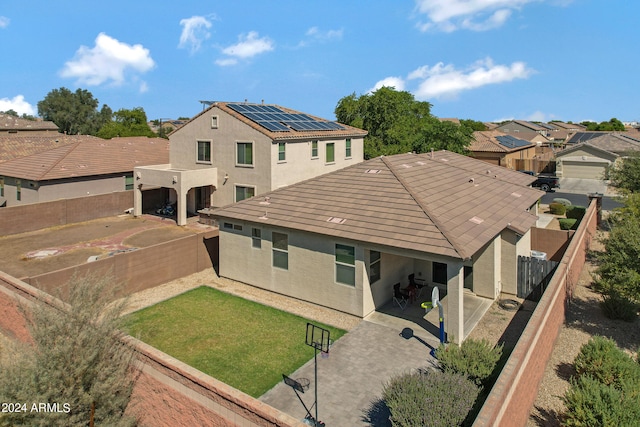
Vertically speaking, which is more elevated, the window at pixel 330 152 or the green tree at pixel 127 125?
the green tree at pixel 127 125

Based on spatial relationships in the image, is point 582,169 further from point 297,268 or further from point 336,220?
point 297,268

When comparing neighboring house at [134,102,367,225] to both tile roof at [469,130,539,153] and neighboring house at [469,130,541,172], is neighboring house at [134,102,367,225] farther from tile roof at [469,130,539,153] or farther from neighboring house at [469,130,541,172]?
tile roof at [469,130,539,153]

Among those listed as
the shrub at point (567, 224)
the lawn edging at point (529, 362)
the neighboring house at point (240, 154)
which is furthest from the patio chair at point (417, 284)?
the shrub at point (567, 224)

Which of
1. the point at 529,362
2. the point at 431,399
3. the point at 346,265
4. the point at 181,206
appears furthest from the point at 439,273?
the point at 181,206

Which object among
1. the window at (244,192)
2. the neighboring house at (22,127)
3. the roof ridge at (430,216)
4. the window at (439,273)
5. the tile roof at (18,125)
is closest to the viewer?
the roof ridge at (430,216)

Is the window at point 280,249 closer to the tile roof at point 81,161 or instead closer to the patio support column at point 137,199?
the patio support column at point 137,199

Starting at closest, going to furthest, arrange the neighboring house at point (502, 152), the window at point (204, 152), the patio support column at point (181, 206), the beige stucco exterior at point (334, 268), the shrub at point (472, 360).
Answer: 1. the shrub at point (472, 360)
2. the beige stucco exterior at point (334, 268)
3. the patio support column at point (181, 206)
4. the window at point (204, 152)
5. the neighboring house at point (502, 152)

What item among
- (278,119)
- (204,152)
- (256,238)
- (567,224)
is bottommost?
(567,224)
